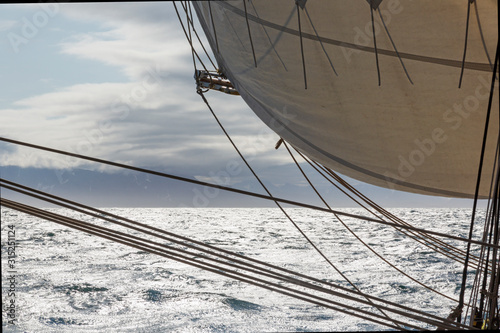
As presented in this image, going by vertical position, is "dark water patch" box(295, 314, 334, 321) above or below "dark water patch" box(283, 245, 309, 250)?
below

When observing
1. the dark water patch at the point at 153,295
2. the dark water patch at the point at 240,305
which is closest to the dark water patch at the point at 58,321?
the dark water patch at the point at 153,295

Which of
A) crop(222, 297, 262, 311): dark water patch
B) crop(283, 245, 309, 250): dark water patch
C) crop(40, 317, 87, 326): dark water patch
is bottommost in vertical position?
crop(40, 317, 87, 326): dark water patch

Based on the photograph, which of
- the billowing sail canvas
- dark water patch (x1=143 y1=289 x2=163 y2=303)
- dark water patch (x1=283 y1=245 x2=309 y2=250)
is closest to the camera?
the billowing sail canvas

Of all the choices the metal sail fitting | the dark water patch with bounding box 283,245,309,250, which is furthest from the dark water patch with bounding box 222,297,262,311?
the dark water patch with bounding box 283,245,309,250

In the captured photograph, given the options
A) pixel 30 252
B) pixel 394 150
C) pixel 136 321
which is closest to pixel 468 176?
pixel 394 150

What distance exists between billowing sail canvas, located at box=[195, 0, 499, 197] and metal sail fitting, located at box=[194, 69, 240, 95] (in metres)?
0.90

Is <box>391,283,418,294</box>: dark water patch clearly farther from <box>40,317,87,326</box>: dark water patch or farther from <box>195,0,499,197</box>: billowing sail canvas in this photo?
<box>195,0,499,197</box>: billowing sail canvas

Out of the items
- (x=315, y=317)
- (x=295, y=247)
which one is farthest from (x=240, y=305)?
(x=295, y=247)

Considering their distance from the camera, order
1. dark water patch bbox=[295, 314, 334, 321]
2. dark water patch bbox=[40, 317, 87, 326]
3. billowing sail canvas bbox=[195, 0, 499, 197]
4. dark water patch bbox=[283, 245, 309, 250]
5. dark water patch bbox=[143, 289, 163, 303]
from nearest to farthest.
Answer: billowing sail canvas bbox=[195, 0, 499, 197] → dark water patch bbox=[40, 317, 87, 326] → dark water patch bbox=[295, 314, 334, 321] → dark water patch bbox=[143, 289, 163, 303] → dark water patch bbox=[283, 245, 309, 250]

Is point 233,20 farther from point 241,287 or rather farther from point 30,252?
point 30,252

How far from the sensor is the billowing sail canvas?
3348 mm

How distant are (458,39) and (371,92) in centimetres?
64

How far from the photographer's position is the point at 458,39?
10.9 feet

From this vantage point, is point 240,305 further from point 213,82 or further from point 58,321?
point 213,82
